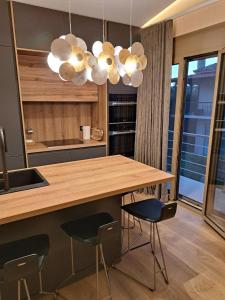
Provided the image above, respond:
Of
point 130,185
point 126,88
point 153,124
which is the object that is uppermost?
point 126,88

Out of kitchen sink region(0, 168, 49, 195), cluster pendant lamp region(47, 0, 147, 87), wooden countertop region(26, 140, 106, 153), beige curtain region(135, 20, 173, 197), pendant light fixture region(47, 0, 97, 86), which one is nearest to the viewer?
pendant light fixture region(47, 0, 97, 86)

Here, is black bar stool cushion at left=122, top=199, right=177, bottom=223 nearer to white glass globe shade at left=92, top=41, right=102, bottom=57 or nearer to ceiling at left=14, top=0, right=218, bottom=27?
white glass globe shade at left=92, top=41, right=102, bottom=57

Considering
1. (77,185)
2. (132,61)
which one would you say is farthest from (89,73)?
(77,185)

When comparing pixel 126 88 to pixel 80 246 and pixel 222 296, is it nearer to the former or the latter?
pixel 80 246

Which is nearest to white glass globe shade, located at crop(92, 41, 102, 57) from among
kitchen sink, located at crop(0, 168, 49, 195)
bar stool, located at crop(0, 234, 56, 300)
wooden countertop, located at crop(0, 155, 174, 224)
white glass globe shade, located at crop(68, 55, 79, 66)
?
white glass globe shade, located at crop(68, 55, 79, 66)

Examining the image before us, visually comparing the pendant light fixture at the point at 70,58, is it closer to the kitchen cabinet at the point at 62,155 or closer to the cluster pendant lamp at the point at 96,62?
the cluster pendant lamp at the point at 96,62

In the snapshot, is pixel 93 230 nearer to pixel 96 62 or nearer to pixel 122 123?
pixel 96 62

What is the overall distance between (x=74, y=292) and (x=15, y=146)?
1872mm

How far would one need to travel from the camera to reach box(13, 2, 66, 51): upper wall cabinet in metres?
2.77

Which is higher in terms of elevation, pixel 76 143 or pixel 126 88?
pixel 126 88

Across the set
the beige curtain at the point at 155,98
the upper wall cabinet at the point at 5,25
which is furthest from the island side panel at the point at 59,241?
the upper wall cabinet at the point at 5,25

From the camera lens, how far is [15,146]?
2.95 m

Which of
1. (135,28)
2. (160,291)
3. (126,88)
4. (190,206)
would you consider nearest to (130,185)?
(160,291)

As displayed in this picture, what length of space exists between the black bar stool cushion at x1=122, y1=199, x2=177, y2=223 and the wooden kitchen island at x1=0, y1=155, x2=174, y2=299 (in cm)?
20
